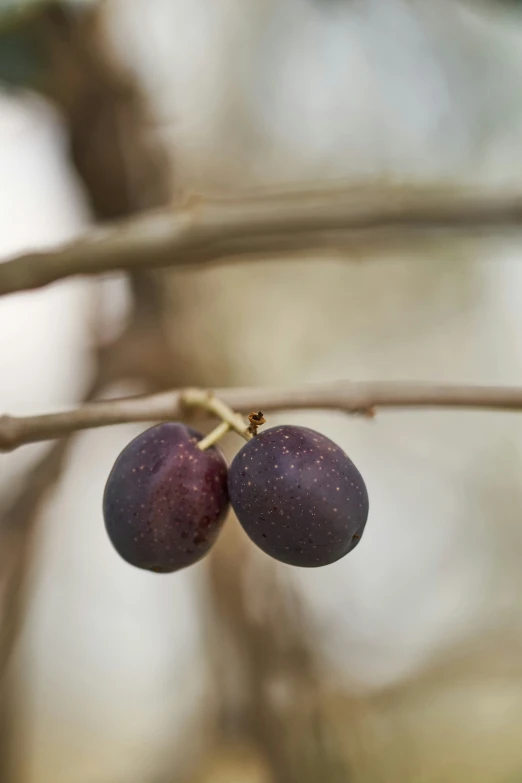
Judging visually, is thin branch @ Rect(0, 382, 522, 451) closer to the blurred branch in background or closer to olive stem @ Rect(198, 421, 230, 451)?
olive stem @ Rect(198, 421, 230, 451)

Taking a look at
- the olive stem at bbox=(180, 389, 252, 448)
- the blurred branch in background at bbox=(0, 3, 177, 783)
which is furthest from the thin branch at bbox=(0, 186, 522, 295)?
the blurred branch in background at bbox=(0, 3, 177, 783)

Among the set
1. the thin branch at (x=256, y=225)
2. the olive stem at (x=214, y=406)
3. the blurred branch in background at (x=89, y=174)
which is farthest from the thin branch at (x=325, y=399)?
the blurred branch in background at (x=89, y=174)

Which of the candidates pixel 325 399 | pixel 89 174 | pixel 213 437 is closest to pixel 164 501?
pixel 213 437

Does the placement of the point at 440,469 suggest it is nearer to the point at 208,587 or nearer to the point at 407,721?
the point at 407,721

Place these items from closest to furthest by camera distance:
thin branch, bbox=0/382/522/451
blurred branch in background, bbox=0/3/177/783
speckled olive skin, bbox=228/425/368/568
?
speckled olive skin, bbox=228/425/368/568
thin branch, bbox=0/382/522/451
blurred branch in background, bbox=0/3/177/783

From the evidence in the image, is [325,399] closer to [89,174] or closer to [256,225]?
[256,225]

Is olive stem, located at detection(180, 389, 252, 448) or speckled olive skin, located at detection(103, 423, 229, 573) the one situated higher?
olive stem, located at detection(180, 389, 252, 448)
